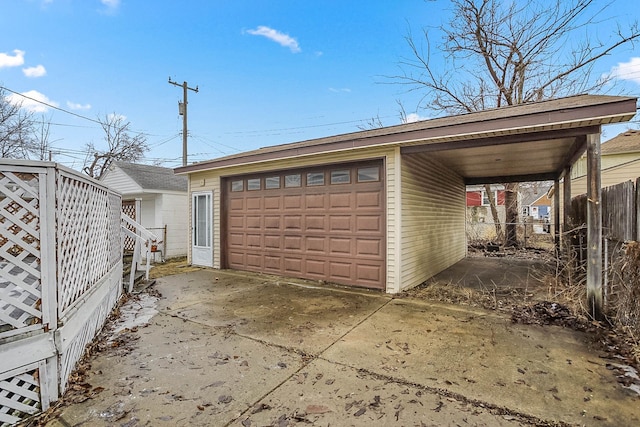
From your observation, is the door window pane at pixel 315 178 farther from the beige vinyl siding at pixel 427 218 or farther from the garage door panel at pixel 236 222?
the garage door panel at pixel 236 222

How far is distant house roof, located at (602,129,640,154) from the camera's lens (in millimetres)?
12359

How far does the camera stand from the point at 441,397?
227cm

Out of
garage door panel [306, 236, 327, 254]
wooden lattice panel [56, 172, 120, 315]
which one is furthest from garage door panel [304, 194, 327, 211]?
wooden lattice panel [56, 172, 120, 315]

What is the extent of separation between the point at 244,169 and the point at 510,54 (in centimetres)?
1106

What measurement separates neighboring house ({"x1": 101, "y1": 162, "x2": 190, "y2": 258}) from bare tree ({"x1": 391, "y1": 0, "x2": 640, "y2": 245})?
9.15m

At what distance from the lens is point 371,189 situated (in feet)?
18.8

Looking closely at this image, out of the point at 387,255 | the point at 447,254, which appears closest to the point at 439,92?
the point at 447,254

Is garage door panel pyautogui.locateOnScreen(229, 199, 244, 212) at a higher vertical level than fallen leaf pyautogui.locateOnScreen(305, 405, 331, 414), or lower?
higher

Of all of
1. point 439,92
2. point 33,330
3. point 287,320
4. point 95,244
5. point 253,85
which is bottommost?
point 287,320

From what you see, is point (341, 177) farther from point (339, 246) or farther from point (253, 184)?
point (253, 184)

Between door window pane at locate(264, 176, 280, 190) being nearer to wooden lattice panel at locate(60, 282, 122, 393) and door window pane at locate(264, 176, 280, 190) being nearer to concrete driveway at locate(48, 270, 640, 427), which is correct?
concrete driveway at locate(48, 270, 640, 427)

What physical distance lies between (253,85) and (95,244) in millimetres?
13615

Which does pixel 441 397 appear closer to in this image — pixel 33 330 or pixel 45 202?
pixel 33 330

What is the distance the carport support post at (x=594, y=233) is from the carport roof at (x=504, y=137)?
0.88 ft
